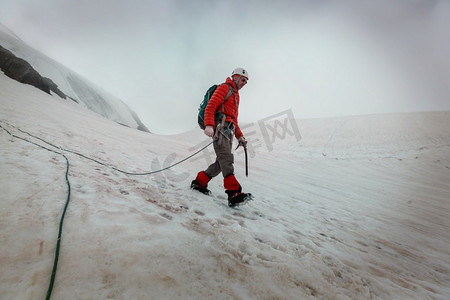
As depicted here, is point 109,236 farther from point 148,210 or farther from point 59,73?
point 59,73

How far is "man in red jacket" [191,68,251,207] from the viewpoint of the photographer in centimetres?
305

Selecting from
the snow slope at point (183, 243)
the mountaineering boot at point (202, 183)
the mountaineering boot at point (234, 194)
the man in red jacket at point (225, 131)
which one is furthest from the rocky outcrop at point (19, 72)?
the mountaineering boot at point (234, 194)

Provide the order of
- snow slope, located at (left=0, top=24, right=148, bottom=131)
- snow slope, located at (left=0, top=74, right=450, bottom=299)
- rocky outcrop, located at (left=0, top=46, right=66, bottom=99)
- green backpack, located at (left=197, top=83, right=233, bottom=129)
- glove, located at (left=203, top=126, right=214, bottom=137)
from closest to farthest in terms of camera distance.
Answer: snow slope, located at (left=0, top=74, right=450, bottom=299)
glove, located at (left=203, top=126, right=214, bottom=137)
green backpack, located at (left=197, top=83, right=233, bottom=129)
rocky outcrop, located at (left=0, top=46, right=66, bottom=99)
snow slope, located at (left=0, top=24, right=148, bottom=131)

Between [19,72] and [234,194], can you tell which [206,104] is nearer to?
[234,194]

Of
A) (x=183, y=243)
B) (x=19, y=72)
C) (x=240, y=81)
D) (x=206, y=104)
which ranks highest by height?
(x=240, y=81)

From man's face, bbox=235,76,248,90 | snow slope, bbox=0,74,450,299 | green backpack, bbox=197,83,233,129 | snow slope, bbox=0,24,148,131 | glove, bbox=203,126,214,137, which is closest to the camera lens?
snow slope, bbox=0,74,450,299

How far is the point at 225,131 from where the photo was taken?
10.7 feet

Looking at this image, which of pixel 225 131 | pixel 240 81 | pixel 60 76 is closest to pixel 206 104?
pixel 225 131

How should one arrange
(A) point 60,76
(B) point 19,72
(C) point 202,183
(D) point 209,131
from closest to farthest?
(D) point 209,131 → (C) point 202,183 → (B) point 19,72 → (A) point 60,76

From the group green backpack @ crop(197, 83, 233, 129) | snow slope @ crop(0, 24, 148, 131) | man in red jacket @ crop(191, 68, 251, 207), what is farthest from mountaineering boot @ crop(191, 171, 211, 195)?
snow slope @ crop(0, 24, 148, 131)

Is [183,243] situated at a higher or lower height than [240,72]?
lower

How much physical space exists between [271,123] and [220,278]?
3690 cm

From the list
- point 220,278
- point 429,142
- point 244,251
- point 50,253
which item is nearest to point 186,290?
point 220,278

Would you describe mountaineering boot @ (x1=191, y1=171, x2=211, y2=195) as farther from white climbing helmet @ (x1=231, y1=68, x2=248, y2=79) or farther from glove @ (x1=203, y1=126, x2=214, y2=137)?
white climbing helmet @ (x1=231, y1=68, x2=248, y2=79)
